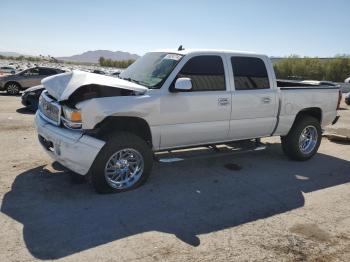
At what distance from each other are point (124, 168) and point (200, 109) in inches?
58.5

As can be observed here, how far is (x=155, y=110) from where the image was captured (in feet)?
18.0

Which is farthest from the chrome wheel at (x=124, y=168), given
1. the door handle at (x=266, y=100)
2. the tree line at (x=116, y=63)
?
the tree line at (x=116, y=63)

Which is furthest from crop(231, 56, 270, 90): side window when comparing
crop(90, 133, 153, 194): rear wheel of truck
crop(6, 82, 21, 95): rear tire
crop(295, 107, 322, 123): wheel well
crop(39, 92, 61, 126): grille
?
crop(6, 82, 21, 95): rear tire

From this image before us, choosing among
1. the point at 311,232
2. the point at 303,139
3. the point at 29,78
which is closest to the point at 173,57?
the point at 311,232

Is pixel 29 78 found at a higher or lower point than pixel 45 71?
lower

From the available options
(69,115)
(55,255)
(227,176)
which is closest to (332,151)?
(227,176)

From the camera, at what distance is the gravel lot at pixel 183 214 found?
396cm

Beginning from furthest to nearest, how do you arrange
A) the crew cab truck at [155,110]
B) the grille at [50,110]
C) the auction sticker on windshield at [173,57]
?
the auction sticker on windshield at [173,57] < the grille at [50,110] < the crew cab truck at [155,110]

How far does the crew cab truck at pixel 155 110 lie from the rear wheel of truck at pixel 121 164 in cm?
1

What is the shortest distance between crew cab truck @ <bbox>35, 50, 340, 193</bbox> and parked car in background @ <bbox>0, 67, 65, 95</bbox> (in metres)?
12.9

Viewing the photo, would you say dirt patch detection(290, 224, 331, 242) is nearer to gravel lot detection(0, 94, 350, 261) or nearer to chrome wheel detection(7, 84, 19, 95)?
gravel lot detection(0, 94, 350, 261)

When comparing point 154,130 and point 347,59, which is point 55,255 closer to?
point 154,130

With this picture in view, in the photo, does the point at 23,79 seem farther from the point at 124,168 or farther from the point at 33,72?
the point at 124,168

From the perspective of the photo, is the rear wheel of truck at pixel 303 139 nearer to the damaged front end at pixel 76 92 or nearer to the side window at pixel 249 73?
the side window at pixel 249 73
